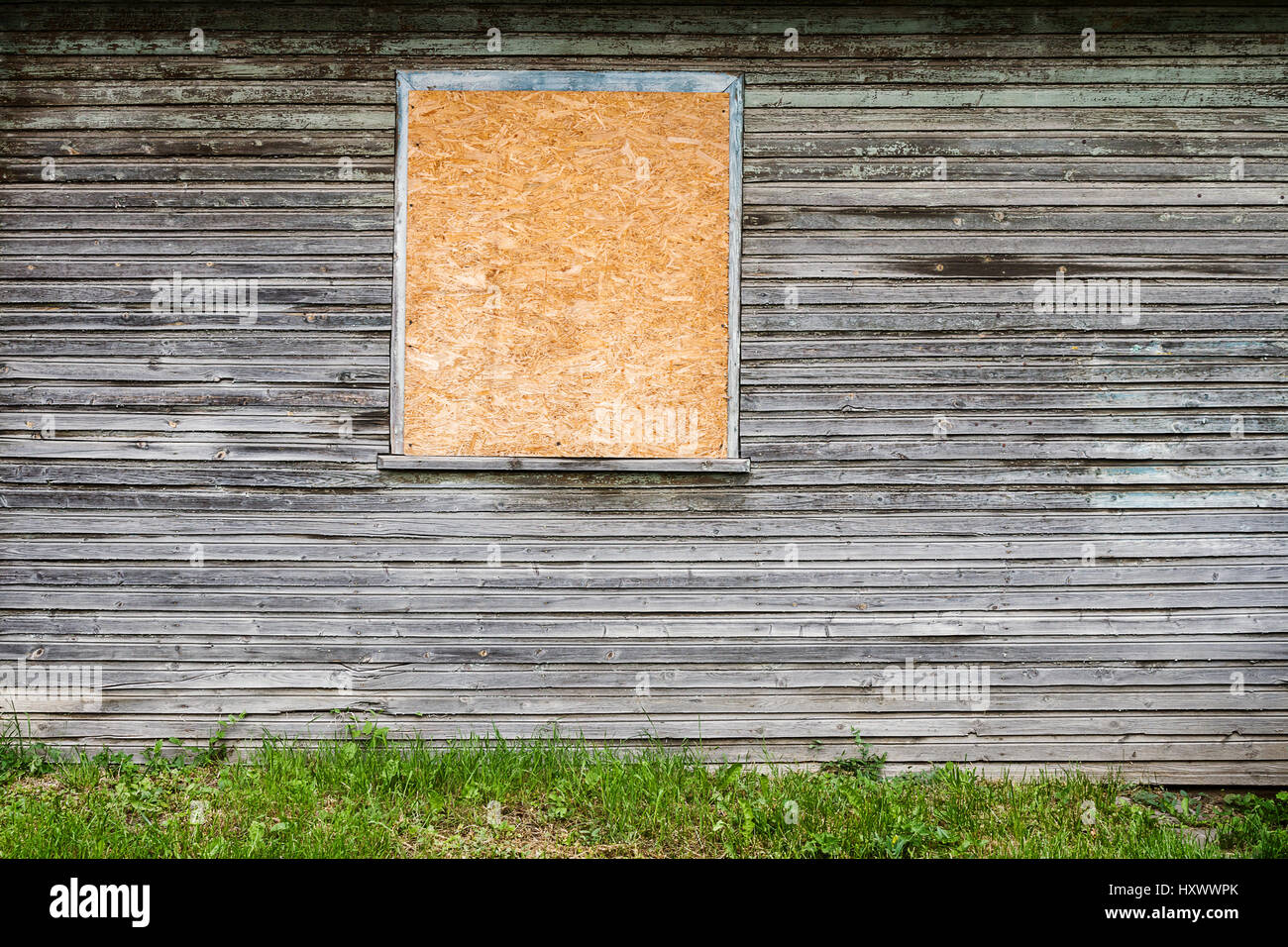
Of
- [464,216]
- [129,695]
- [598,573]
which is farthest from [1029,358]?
[129,695]

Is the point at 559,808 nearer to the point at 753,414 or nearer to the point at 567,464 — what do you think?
the point at 567,464

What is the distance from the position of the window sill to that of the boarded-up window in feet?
0.20

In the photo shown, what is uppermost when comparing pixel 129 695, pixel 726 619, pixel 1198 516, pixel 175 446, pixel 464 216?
pixel 464 216

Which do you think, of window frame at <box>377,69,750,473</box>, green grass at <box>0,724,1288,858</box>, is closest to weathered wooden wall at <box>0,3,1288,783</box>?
window frame at <box>377,69,750,473</box>

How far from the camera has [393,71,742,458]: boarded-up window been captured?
14.4 feet

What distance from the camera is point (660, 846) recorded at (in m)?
3.81

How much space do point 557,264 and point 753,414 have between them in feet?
4.12

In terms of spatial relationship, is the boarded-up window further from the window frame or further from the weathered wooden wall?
the weathered wooden wall

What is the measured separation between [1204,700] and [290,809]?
15.0 ft

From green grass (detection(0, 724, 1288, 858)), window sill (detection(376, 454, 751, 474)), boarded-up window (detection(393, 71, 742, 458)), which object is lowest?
green grass (detection(0, 724, 1288, 858))

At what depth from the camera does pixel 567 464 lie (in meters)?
4.38

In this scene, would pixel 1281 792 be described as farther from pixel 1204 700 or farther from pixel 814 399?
pixel 814 399

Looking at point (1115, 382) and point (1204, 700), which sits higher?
point (1115, 382)

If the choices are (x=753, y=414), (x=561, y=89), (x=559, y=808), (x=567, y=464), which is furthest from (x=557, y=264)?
(x=559, y=808)
